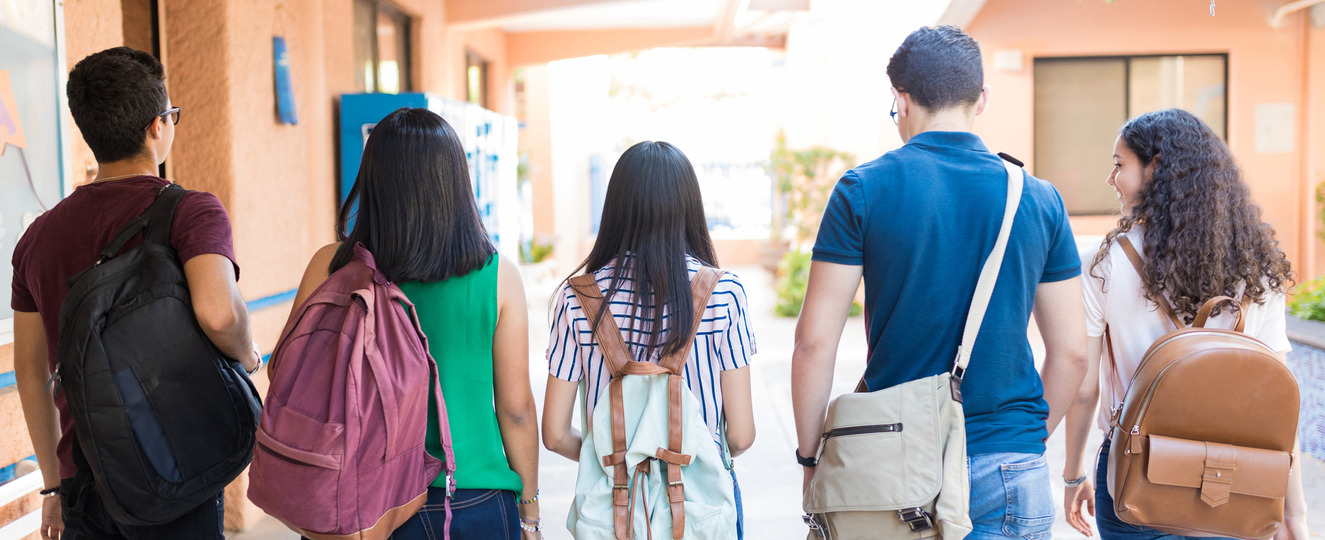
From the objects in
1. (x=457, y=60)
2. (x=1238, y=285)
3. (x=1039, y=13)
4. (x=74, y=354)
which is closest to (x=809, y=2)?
(x=1039, y=13)

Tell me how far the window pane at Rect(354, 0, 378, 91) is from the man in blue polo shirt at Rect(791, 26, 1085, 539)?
174 inches

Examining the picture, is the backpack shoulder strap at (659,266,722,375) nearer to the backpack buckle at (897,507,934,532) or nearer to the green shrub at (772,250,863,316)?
the backpack buckle at (897,507,934,532)

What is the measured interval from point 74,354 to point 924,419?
5.23ft

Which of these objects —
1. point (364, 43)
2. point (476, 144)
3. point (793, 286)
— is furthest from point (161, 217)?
point (793, 286)

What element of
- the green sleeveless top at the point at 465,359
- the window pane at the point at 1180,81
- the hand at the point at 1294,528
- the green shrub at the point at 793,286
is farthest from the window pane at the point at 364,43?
the window pane at the point at 1180,81

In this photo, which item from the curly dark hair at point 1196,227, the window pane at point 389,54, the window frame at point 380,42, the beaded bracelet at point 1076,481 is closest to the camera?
the curly dark hair at point 1196,227

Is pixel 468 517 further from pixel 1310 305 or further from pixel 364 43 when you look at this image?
pixel 1310 305

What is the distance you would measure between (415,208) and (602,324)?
43 centimetres

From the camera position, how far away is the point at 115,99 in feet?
6.37

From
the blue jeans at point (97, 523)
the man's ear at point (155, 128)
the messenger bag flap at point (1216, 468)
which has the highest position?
the man's ear at point (155, 128)

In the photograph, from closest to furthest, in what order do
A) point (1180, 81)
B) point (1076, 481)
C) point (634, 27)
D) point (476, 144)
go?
point (1076, 481)
point (476, 144)
point (1180, 81)
point (634, 27)

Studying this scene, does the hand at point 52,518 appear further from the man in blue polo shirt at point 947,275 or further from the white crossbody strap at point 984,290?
the white crossbody strap at point 984,290

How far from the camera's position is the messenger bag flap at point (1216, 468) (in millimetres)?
1895

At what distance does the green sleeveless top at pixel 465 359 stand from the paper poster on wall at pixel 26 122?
1.59 metres
